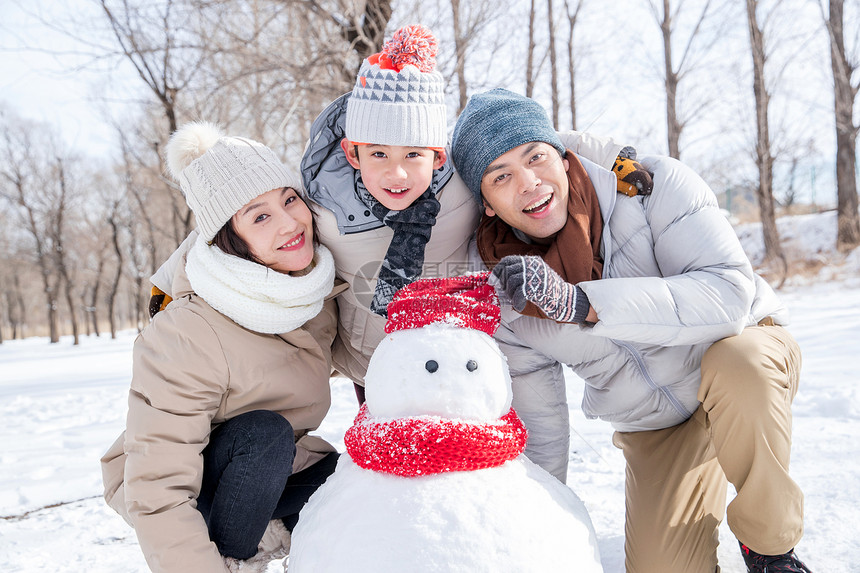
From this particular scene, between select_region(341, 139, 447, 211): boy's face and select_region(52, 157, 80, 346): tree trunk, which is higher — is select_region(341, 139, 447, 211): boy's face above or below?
above

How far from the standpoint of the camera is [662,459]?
77.0 inches

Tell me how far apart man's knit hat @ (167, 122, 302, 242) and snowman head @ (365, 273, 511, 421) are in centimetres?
76

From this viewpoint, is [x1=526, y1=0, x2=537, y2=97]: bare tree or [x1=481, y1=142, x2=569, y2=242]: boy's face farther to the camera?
[x1=526, y1=0, x2=537, y2=97]: bare tree

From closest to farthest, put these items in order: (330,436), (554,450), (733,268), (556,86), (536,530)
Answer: (536,530) < (733,268) < (554,450) < (330,436) < (556,86)

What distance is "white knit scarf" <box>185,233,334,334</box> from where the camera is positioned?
1.69 m

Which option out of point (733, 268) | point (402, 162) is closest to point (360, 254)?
point (402, 162)

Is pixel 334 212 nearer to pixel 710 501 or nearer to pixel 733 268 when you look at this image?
pixel 733 268

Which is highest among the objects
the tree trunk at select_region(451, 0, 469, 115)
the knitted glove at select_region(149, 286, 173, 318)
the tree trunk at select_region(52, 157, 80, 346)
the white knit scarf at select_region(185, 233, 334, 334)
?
the tree trunk at select_region(451, 0, 469, 115)

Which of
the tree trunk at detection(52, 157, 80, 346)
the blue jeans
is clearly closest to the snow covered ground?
the blue jeans

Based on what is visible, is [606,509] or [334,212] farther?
[606,509]

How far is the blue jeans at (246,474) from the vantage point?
164cm

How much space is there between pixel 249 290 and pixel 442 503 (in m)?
0.96

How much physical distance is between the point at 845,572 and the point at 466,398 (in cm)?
142

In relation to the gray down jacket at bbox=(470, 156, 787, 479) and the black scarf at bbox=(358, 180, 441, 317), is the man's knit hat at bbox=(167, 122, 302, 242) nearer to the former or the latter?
the black scarf at bbox=(358, 180, 441, 317)
